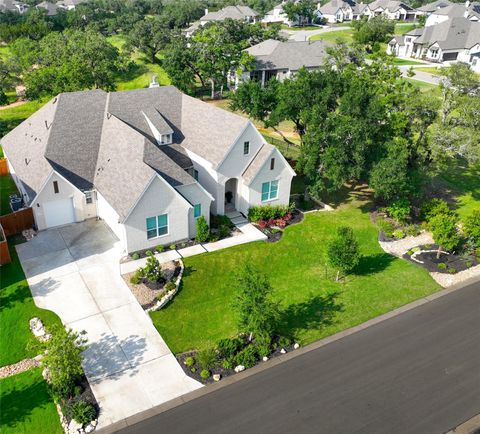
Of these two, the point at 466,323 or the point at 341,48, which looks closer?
the point at 466,323

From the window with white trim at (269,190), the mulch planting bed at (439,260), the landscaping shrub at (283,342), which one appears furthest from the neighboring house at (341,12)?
the landscaping shrub at (283,342)

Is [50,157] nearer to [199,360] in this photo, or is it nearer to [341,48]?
[199,360]

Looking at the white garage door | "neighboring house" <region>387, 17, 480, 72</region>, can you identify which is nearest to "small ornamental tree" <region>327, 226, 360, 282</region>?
the white garage door

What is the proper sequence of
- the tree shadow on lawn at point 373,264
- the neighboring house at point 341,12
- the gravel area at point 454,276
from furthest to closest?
the neighboring house at point 341,12 → the tree shadow on lawn at point 373,264 → the gravel area at point 454,276

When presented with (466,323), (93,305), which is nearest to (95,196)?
(93,305)

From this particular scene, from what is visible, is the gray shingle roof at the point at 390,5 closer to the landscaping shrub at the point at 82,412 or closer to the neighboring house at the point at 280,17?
the neighboring house at the point at 280,17

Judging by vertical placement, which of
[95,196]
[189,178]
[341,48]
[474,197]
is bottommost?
[474,197]

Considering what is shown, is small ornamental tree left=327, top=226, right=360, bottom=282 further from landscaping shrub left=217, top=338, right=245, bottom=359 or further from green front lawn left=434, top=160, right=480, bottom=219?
green front lawn left=434, top=160, right=480, bottom=219
